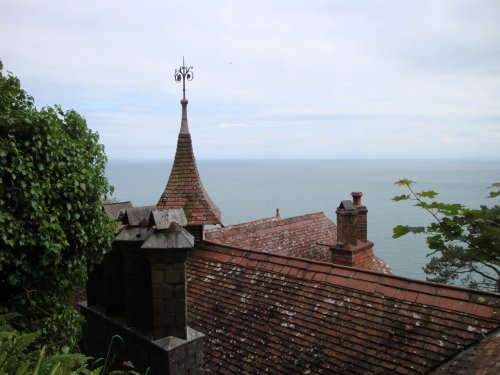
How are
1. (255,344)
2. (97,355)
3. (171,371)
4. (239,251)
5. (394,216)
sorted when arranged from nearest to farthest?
1. (171,371)
2. (97,355)
3. (255,344)
4. (239,251)
5. (394,216)

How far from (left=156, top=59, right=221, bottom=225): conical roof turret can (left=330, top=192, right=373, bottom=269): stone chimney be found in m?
3.83

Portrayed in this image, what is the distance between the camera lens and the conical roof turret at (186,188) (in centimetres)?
1127

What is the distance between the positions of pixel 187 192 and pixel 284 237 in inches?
174

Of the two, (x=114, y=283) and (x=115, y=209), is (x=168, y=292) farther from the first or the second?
(x=115, y=209)

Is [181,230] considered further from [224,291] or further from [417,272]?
[417,272]

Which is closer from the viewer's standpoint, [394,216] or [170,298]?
[170,298]

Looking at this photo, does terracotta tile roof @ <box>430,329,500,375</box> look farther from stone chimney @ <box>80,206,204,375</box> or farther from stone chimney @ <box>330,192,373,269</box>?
stone chimney @ <box>330,192,373,269</box>

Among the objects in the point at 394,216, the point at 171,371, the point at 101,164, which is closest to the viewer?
the point at 171,371

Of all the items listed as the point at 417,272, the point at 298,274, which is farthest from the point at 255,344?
the point at 417,272

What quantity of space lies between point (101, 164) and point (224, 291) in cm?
394

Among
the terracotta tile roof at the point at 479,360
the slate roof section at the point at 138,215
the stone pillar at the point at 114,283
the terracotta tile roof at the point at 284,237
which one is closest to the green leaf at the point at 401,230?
the terracotta tile roof at the point at 479,360

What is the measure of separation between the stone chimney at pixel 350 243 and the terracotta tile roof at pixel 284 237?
77 centimetres

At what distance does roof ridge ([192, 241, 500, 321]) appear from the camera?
5859 mm

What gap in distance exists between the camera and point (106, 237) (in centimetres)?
607
